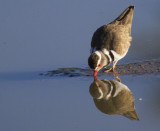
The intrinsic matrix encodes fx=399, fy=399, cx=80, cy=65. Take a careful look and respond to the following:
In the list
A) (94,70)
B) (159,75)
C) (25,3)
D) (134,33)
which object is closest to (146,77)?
(159,75)

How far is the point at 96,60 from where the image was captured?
23.1 feet

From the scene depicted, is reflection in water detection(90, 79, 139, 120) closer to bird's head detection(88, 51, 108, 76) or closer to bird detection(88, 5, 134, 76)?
bird's head detection(88, 51, 108, 76)

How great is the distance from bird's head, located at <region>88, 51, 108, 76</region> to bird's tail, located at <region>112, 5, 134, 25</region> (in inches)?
44.7

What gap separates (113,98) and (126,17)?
2363 millimetres

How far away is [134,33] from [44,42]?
1918 mm

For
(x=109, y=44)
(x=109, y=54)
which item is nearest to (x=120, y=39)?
(x=109, y=44)

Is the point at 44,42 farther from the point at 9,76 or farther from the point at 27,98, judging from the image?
the point at 27,98

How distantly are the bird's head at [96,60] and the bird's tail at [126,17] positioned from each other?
1.14 m

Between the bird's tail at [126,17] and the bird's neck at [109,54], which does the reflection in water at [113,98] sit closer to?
the bird's neck at [109,54]

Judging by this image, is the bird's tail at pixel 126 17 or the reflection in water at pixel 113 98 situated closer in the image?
the reflection in water at pixel 113 98

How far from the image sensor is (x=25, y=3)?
31.0 feet

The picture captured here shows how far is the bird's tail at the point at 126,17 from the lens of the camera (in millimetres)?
8133

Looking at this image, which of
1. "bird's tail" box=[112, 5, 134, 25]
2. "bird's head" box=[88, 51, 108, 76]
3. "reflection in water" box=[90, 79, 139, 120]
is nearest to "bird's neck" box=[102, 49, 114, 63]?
"bird's head" box=[88, 51, 108, 76]

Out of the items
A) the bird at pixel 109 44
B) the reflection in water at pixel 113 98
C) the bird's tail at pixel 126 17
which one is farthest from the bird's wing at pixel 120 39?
the reflection in water at pixel 113 98
